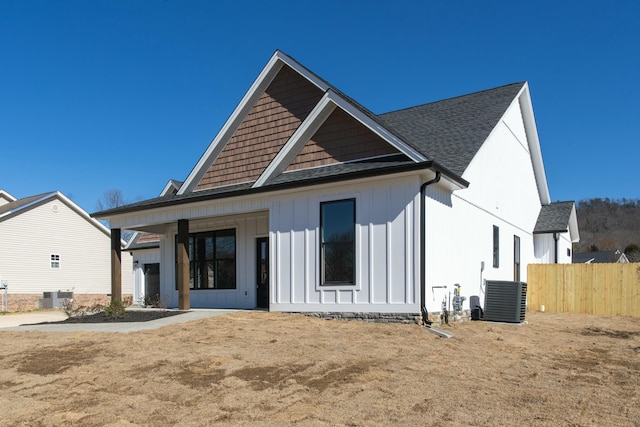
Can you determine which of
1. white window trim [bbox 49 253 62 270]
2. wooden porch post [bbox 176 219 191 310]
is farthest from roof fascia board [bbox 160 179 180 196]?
white window trim [bbox 49 253 62 270]

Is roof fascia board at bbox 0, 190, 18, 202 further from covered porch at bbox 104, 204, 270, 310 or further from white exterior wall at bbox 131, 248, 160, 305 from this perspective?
covered porch at bbox 104, 204, 270, 310

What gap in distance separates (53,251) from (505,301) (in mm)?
26896

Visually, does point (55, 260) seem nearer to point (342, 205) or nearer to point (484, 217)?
point (342, 205)

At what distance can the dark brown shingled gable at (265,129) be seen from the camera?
14523 millimetres

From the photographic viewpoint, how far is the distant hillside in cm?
6644

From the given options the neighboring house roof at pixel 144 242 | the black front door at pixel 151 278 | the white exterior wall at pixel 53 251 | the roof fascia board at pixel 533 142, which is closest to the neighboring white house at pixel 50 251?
the white exterior wall at pixel 53 251

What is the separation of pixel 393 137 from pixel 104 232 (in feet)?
90.1

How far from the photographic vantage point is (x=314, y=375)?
7195mm

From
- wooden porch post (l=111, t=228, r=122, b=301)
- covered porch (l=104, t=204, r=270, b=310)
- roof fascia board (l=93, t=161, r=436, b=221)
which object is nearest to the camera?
roof fascia board (l=93, t=161, r=436, b=221)

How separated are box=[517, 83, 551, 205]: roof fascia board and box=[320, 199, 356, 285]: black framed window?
29.9 feet

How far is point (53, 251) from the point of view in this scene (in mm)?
30812

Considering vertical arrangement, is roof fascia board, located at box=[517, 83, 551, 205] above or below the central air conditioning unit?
above

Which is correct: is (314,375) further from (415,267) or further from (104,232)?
(104,232)

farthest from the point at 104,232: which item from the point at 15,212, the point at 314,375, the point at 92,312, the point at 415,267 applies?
the point at 314,375
